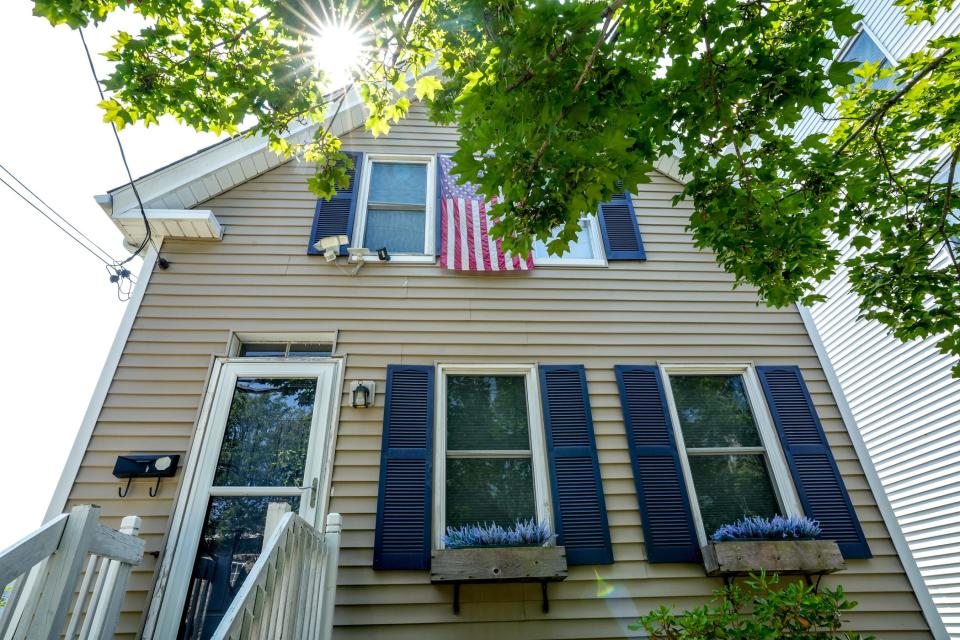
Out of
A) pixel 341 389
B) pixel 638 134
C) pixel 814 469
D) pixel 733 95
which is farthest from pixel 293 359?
pixel 814 469

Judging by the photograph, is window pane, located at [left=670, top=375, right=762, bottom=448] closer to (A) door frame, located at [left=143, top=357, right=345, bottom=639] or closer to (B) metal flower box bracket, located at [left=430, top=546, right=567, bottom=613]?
(B) metal flower box bracket, located at [left=430, top=546, right=567, bottom=613]

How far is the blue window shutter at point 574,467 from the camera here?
3.47 m

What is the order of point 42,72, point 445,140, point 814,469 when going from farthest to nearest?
point 445,140, point 42,72, point 814,469

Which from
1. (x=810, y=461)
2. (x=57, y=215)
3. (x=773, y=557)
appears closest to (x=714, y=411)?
(x=810, y=461)

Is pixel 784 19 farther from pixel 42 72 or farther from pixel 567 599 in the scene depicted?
pixel 42 72

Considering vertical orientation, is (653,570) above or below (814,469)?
below

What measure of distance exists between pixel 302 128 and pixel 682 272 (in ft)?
13.2

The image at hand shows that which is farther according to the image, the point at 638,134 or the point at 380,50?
the point at 380,50

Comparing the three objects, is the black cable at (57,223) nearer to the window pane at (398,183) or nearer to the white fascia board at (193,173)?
the white fascia board at (193,173)

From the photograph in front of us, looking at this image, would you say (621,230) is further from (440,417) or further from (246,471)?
(246,471)

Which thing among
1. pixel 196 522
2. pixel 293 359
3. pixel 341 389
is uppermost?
pixel 293 359

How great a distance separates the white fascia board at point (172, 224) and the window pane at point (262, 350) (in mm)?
1099

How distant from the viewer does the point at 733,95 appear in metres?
2.61

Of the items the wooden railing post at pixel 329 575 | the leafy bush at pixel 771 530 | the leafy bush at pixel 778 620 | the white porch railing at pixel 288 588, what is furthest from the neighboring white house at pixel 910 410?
the white porch railing at pixel 288 588
